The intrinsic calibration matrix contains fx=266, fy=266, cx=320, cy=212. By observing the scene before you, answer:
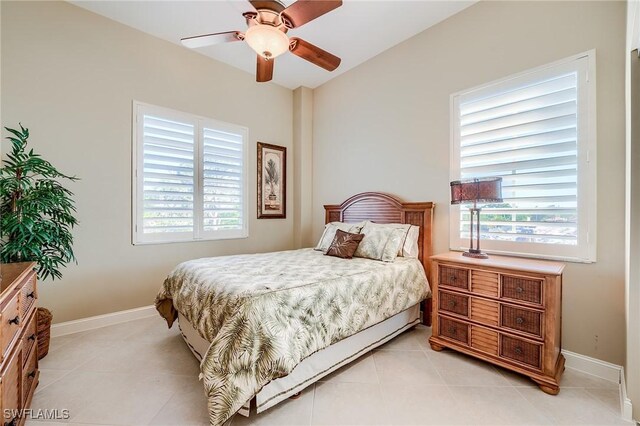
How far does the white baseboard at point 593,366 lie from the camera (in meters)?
1.87

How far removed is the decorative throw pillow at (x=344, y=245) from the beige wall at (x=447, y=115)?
84 centimetres

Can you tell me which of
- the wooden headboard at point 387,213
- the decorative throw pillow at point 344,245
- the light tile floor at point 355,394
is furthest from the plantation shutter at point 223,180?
the light tile floor at point 355,394

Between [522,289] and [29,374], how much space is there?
126 inches

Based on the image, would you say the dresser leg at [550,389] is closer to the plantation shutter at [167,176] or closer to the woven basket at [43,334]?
the plantation shutter at [167,176]

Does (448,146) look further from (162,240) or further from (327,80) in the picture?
(162,240)

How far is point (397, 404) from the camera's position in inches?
65.7

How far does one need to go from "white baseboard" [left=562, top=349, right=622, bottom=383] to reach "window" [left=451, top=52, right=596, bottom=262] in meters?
0.74

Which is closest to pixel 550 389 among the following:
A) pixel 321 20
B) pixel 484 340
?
pixel 484 340

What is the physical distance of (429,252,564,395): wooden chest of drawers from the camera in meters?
1.77

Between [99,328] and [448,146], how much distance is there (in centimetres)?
410

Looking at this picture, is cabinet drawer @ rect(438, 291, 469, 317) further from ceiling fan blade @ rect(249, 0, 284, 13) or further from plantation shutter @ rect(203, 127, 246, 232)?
plantation shutter @ rect(203, 127, 246, 232)

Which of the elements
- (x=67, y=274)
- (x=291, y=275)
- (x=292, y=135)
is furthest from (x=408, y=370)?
(x=292, y=135)

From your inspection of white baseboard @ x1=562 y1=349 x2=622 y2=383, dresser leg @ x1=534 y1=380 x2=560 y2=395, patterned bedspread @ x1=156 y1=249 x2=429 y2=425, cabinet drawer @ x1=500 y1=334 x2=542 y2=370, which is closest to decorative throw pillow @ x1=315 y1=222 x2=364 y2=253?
patterned bedspread @ x1=156 y1=249 x2=429 y2=425

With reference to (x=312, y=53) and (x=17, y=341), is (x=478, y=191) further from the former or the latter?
(x=17, y=341)
